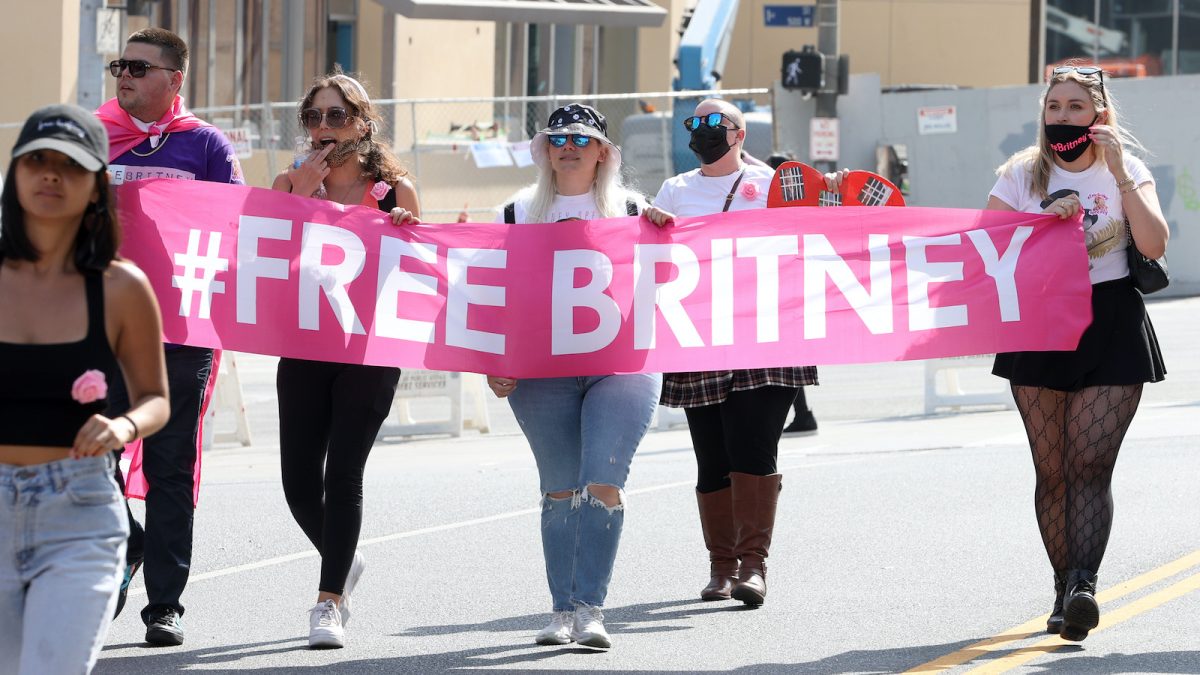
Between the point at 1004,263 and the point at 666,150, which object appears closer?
the point at 1004,263

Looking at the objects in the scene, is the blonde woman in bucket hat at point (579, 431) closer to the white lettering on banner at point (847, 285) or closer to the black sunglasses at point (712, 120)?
the white lettering on banner at point (847, 285)

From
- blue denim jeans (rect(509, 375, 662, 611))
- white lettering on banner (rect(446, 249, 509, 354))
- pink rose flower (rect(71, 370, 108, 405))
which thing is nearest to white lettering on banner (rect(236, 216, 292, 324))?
white lettering on banner (rect(446, 249, 509, 354))

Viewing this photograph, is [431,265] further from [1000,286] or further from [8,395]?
[8,395]

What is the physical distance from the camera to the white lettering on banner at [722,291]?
7113mm

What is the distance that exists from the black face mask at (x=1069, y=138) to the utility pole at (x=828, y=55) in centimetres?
1847

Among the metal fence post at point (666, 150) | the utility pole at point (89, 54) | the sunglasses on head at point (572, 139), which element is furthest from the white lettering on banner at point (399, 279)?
the metal fence post at point (666, 150)

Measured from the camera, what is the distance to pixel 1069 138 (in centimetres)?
662

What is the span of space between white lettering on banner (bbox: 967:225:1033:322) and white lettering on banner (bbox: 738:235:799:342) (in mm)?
690

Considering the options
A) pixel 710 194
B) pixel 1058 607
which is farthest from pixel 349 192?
pixel 1058 607

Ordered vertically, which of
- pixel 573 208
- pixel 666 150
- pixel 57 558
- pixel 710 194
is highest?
pixel 666 150

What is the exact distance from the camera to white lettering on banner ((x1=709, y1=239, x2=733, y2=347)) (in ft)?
23.3

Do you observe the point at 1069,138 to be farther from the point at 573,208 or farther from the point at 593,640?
the point at 593,640

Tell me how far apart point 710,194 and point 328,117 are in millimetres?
1695

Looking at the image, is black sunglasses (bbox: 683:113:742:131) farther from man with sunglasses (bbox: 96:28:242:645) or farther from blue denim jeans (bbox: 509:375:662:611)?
man with sunglasses (bbox: 96:28:242:645)
